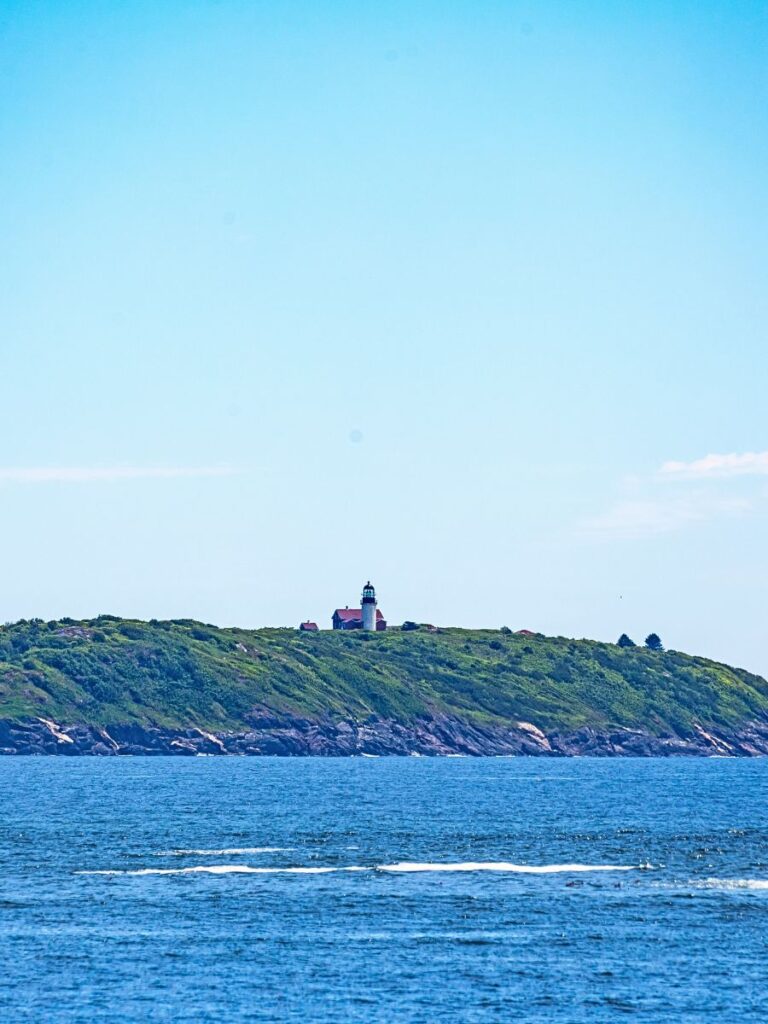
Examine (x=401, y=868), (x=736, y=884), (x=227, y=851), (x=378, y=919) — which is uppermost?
(x=227, y=851)

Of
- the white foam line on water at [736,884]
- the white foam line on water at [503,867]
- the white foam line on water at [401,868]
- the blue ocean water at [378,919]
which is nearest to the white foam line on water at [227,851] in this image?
the blue ocean water at [378,919]

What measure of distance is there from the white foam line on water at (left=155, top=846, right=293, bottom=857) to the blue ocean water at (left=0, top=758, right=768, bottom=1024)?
0.16 m

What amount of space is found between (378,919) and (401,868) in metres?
23.0

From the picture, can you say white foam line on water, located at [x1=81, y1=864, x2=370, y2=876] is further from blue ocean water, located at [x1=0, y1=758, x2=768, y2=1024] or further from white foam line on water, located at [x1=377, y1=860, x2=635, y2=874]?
white foam line on water, located at [x1=377, y1=860, x2=635, y2=874]

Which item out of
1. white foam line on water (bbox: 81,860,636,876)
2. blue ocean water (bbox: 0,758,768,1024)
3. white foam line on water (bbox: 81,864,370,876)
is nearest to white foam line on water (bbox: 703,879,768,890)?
blue ocean water (bbox: 0,758,768,1024)

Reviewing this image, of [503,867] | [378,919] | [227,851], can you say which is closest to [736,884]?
[503,867]

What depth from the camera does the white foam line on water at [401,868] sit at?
103375 mm

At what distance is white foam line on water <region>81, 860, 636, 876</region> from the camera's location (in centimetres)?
10338

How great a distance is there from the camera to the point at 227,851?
116188mm

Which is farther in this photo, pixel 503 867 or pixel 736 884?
pixel 503 867

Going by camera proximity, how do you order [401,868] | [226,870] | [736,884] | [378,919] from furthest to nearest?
[401,868] < [226,870] < [736,884] < [378,919]

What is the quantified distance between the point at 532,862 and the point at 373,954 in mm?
39952

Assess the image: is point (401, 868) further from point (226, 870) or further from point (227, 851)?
point (227, 851)

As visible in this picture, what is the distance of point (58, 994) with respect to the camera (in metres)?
63.2
